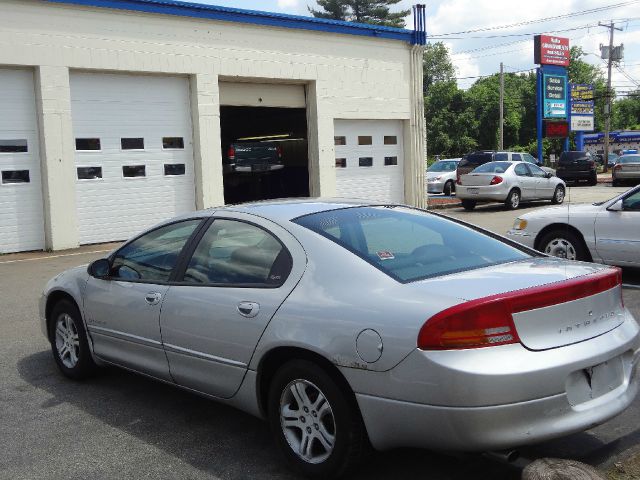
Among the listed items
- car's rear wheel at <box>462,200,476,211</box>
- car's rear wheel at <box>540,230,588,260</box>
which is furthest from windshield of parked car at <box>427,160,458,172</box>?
car's rear wheel at <box>540,230,588,260</box>

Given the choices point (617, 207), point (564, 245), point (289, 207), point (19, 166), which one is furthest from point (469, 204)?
point (289, 207)

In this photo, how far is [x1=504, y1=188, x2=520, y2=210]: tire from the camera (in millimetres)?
21906

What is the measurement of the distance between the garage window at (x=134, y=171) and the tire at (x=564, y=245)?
942 centimetres

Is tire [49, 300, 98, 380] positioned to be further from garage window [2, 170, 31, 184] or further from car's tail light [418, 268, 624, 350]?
garage window [2, 170, 31, 184]

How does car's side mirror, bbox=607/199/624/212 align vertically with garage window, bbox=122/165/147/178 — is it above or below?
below

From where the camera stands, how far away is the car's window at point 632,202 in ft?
30.2

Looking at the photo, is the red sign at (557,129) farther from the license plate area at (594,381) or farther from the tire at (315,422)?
the tire at (315,422)

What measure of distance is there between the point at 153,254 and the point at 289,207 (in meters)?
1.14

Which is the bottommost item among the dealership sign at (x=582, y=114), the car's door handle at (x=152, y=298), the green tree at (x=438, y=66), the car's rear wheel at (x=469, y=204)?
the car's rear wheel at (x=469, y=204)

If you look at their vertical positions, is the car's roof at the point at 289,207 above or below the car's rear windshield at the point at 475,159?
below

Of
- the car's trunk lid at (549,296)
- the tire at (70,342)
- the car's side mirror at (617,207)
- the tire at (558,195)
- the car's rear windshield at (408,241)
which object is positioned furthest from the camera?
the tire at (558,195)

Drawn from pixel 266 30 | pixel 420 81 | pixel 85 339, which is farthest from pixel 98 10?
pixel 85 339

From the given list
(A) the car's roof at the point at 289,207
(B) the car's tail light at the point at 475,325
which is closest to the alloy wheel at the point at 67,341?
(A) the car's roof at the point at 289,207

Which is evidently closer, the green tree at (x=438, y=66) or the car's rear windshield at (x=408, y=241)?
the car's rear windshield at (x=408, y=241)
